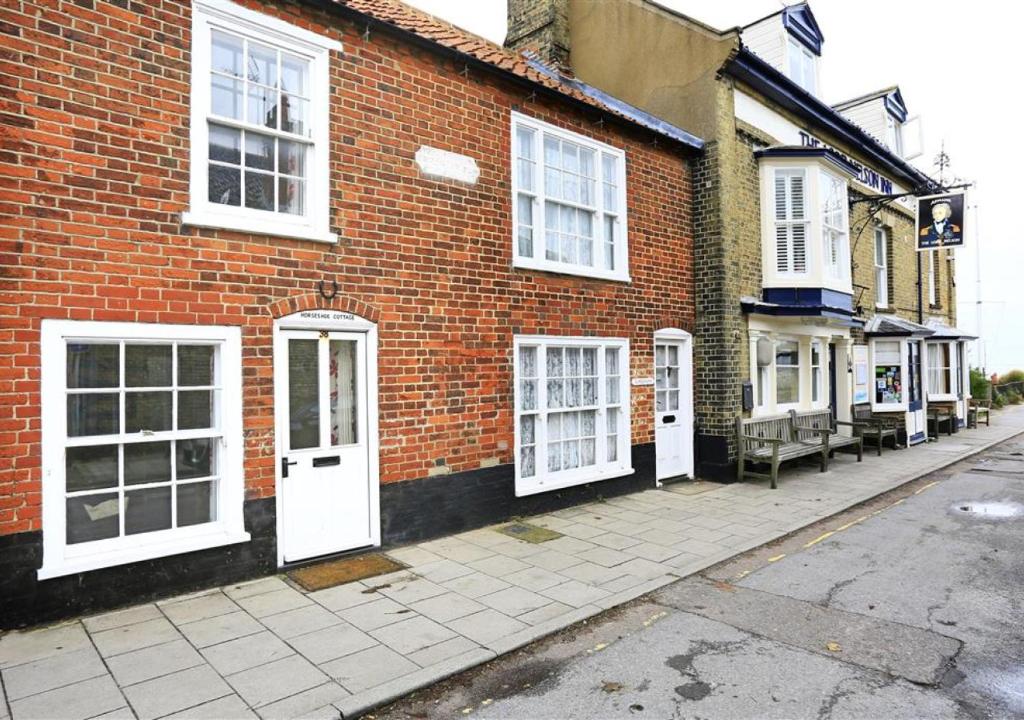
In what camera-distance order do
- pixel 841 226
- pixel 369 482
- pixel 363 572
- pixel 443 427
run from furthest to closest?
pixel 841 226 → pixel 443 427 → pixel 369 482 → pixel 363 572

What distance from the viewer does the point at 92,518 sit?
5051 millimetres

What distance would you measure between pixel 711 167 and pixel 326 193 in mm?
7178

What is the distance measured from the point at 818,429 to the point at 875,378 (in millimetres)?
3924

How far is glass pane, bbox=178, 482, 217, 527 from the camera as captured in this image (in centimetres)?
551

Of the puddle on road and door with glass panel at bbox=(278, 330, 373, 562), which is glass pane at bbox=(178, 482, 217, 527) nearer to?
door with glass panel at bbox=(278, 330, 373, 562)

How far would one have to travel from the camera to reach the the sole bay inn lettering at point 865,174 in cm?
1340

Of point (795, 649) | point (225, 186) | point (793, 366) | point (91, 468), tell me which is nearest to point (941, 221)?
point (793, 366)

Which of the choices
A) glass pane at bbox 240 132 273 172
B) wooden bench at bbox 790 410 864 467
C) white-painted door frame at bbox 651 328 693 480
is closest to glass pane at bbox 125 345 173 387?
glass pane at bbox 240 132 273 172

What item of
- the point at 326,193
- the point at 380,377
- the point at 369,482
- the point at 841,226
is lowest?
the point at 369,482

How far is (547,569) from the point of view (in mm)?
6199

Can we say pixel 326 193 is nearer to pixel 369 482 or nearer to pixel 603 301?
pixel 369 482

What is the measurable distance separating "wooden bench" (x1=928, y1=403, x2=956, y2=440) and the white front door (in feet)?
33.8

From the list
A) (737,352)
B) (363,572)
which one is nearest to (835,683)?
(363,572)

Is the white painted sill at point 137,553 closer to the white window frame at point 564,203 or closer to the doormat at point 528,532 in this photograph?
the doormat at point 528,532
